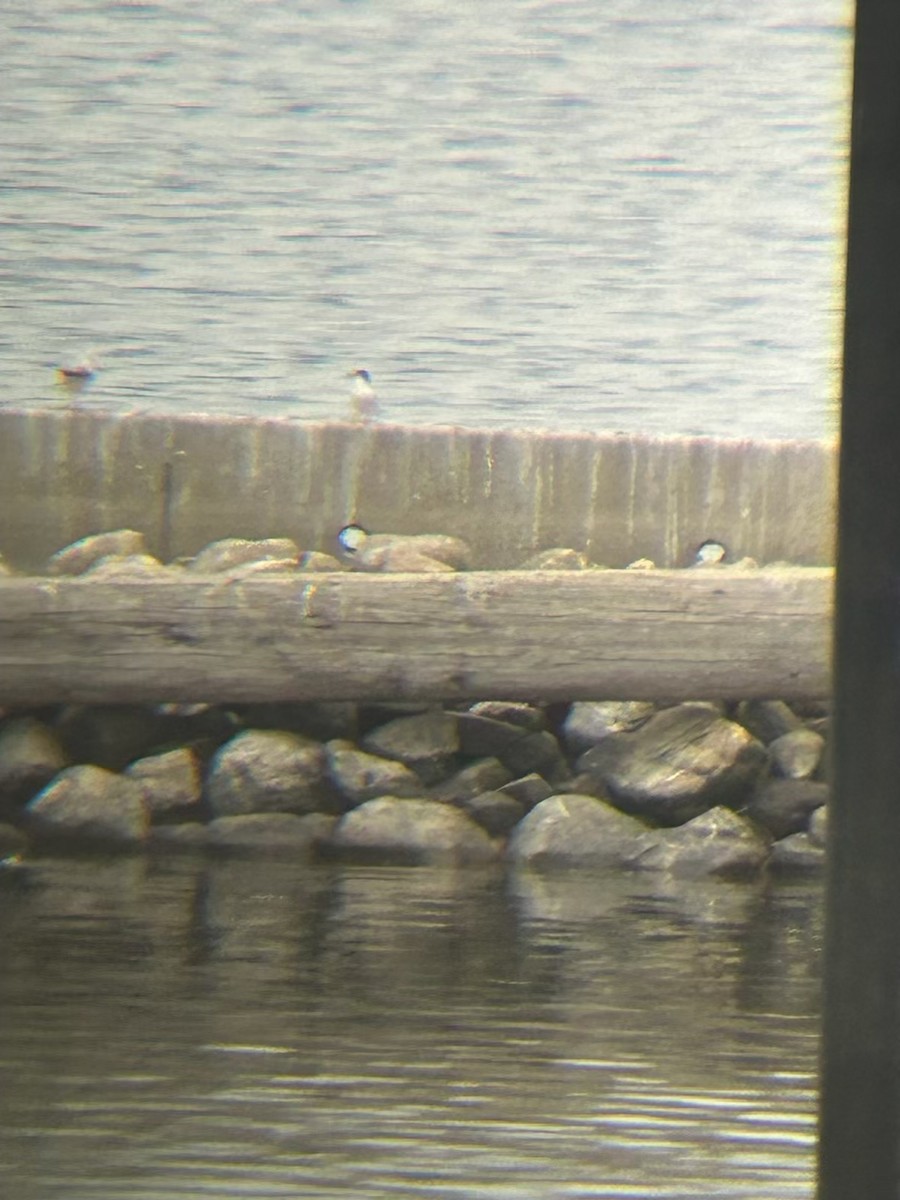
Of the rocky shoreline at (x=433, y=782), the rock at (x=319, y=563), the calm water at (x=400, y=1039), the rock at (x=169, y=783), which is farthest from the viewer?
the rock at (x=319, y=563)

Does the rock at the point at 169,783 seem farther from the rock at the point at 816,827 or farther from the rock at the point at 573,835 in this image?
the rock at the point at 816,827

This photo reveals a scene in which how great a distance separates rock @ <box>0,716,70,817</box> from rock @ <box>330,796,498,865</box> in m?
1.17

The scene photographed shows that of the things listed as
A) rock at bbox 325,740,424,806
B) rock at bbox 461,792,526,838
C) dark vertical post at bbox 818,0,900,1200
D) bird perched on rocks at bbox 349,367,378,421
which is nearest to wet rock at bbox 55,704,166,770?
rock at bbox 325,740,424,806

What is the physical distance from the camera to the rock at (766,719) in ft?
26.5

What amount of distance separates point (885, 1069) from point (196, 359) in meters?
14.2

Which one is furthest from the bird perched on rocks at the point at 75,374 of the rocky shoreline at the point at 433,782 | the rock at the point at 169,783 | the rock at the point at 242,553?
the rock at the point at 169,783

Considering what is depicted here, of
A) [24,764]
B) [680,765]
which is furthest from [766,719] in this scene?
[24,764]

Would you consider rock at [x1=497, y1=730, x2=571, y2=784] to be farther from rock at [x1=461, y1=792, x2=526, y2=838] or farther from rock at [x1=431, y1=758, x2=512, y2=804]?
rock at [x1=461, y1=792, x2=526, y2=838]

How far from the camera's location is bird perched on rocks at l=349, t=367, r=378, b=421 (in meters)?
14.1

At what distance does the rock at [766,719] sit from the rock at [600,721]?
1.41 ft

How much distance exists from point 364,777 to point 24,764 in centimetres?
130

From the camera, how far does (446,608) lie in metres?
7.50

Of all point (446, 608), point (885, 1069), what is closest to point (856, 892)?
point (885, 1069)

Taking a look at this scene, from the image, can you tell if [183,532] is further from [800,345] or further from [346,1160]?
[346,1160]
